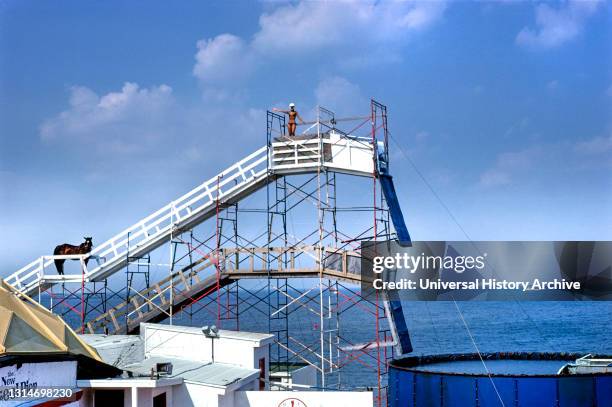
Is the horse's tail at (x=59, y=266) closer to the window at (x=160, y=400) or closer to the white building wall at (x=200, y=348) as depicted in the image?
the white building wall at (x=200, y=348)

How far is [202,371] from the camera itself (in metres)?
26.4

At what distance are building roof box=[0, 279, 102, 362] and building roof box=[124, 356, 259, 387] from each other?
111 inches

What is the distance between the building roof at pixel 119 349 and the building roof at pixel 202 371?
0.87 meters

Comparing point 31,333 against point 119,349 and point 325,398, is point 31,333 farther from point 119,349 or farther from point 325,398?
point 325,398

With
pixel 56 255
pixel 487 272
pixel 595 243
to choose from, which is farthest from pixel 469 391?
pixel 56 255

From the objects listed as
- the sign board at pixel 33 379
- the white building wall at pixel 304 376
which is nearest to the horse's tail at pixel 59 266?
the white building wall at pixel 304 376

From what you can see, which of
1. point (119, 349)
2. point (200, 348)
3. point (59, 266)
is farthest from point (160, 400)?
point (59, 266)

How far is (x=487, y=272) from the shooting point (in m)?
31.7

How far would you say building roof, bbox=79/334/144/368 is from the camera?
92.4 feet

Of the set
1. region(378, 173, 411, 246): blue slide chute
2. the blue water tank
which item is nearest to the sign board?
the blue water tank

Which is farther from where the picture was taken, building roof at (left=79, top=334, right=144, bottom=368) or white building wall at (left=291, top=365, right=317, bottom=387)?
white building wall at (left=291, top=365, right=317, bottom=387)

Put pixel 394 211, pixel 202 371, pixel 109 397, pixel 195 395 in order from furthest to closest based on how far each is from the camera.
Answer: pixel 394 211 < pixel 202 371 < pixel 195 395 < pixel 109 397

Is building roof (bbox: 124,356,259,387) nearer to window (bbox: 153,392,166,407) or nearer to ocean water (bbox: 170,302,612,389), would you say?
window (bbox: 153,392,166,407)

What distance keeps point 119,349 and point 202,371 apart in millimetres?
4445
